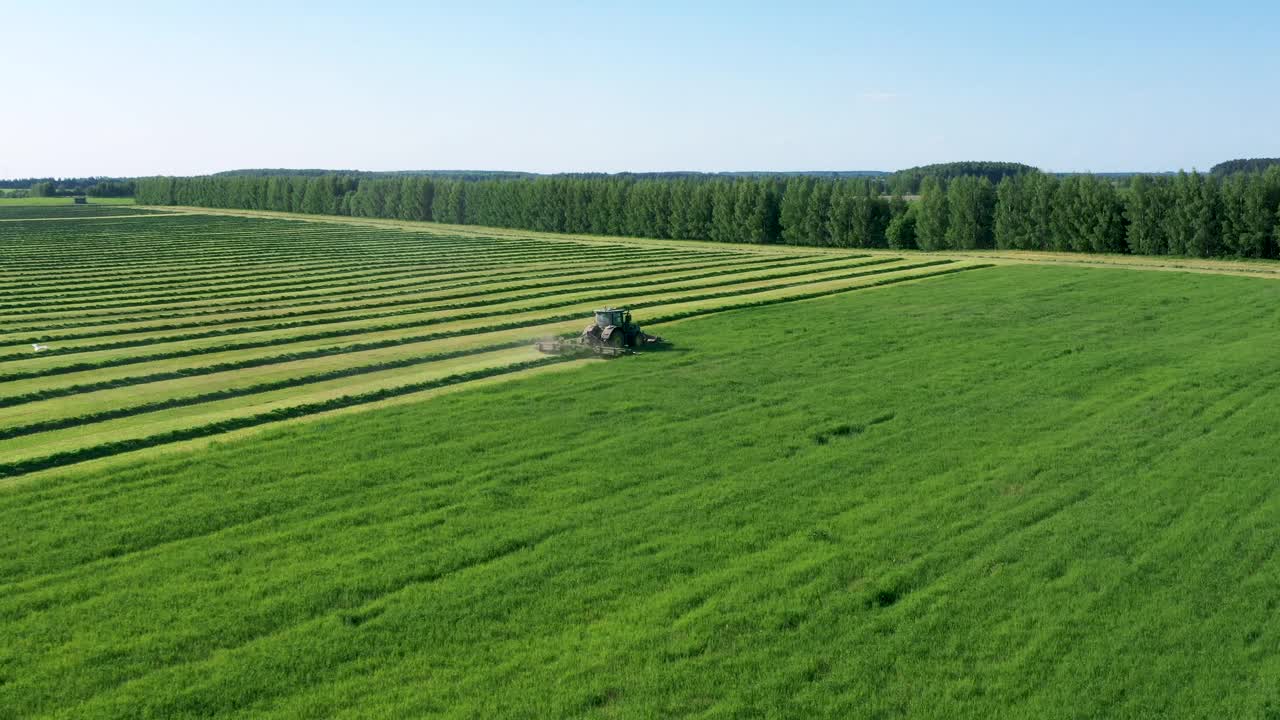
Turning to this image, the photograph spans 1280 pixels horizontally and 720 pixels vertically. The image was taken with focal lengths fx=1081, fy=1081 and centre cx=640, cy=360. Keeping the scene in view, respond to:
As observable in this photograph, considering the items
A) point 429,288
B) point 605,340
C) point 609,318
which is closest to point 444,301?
point 429,288

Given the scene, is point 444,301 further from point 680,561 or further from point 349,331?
point 680,561

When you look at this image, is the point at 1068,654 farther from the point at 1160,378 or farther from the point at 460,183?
the point at 460,183

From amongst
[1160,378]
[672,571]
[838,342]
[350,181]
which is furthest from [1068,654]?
[350,181]

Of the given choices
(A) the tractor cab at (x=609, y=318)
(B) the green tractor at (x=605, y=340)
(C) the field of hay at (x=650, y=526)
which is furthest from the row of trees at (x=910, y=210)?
(A) the tractor cab at (x=609, y=318)

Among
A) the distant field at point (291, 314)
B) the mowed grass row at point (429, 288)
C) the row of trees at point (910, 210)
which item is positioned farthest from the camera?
the row of trees at point (910, 210)

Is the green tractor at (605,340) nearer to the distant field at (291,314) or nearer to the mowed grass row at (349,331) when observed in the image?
the distant field at (291,314)
